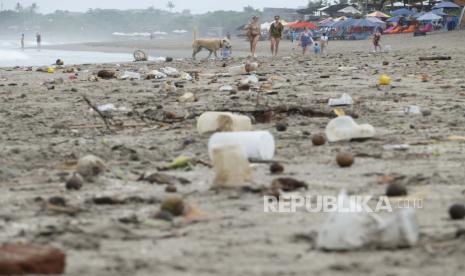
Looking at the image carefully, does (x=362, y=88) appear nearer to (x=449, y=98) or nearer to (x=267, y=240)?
(x=449, y=98)

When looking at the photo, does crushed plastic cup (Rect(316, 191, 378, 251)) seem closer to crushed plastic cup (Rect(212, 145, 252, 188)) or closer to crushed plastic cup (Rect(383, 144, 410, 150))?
crushed plastic cup (Rect(212, 145, 252, 188))

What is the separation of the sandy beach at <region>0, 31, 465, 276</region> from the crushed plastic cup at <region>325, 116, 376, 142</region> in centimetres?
9

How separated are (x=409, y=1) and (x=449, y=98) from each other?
5724 centimetres

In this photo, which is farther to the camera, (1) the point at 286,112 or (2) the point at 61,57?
(2) the point at 61,57

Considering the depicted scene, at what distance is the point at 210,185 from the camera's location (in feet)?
12.3

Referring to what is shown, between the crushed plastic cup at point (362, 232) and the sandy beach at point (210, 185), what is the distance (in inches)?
1.7

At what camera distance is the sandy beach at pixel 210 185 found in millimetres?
2449

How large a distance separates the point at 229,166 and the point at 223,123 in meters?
1.66

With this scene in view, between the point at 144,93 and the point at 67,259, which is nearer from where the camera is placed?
the point at 67,259

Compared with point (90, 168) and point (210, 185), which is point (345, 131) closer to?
point (210, 185)

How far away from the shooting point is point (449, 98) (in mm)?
7793

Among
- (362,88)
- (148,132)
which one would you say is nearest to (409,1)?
(362,88)

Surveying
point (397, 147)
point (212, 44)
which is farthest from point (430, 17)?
point (397, 147)

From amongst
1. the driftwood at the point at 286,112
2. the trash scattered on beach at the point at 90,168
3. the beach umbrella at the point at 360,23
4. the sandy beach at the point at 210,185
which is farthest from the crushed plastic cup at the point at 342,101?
the beach umbrella at the point at 360,23
